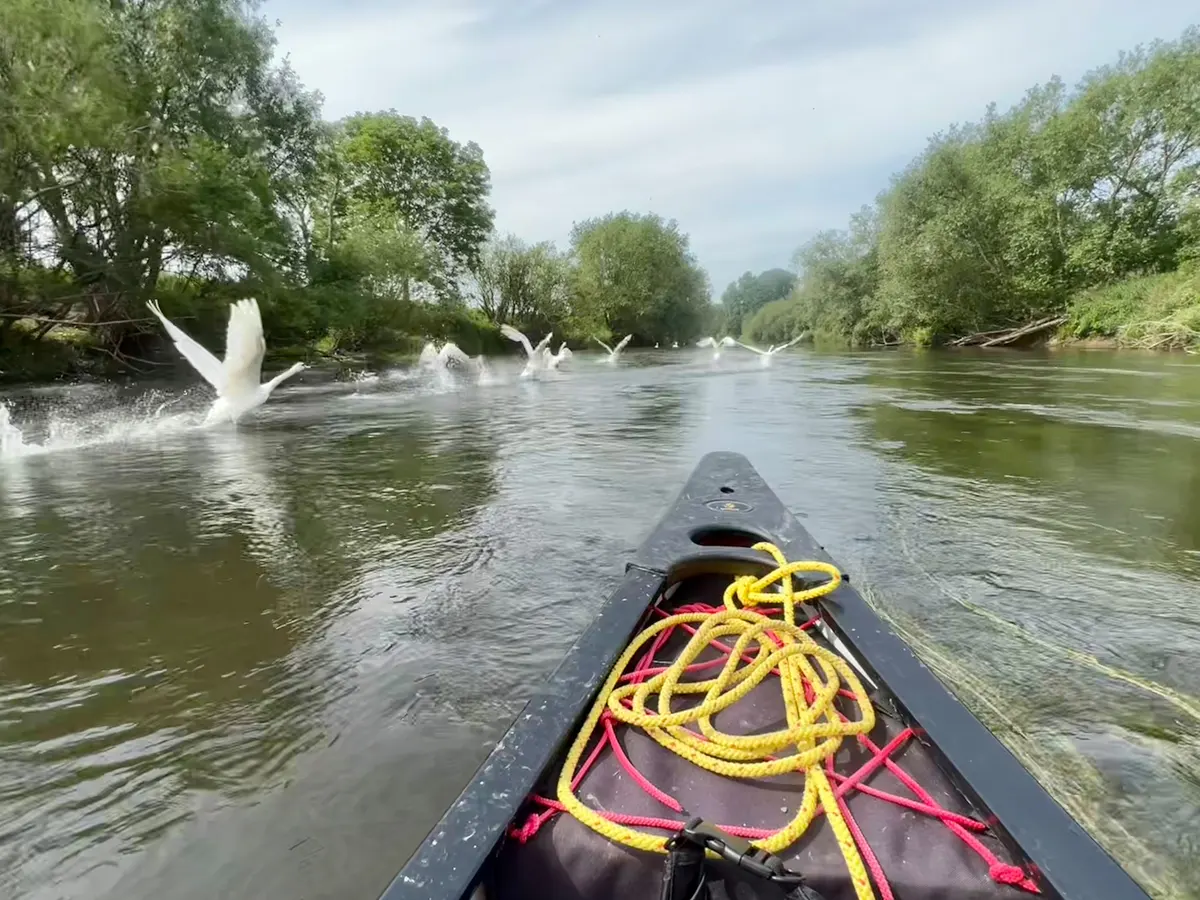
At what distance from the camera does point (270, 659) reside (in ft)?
10.8

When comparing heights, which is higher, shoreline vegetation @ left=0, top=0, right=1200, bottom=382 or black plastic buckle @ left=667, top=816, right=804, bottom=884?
shoreline vegetation @ left=0, top=0, right=1200, bottom=382

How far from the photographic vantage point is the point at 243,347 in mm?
11328

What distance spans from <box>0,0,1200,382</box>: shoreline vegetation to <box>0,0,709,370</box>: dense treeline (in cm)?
7

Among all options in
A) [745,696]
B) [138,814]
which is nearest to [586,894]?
[745,696]

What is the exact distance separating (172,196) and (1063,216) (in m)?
Answer: 37.4

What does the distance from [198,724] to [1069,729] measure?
3398 mm

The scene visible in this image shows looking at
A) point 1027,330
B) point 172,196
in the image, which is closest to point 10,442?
point 172,196

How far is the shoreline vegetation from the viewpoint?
54.0 ft

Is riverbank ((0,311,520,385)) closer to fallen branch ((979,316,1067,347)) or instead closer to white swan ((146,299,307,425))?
white swan ((146,299,307,425))

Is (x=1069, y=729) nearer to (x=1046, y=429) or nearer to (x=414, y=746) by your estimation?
(x=414, y=746)

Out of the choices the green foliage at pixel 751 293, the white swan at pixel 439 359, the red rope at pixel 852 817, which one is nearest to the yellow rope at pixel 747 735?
the red rope at pixel 852 817

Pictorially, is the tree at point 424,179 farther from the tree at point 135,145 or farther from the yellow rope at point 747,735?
the yellow rope at point 747,735

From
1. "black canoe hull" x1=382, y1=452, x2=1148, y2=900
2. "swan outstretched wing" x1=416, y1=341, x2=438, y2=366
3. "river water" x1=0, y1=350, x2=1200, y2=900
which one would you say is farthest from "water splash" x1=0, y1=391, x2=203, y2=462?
"swan outstretched wing" x1=416, y1=341, x2=438, y2=366

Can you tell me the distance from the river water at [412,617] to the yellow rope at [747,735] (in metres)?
0.87
